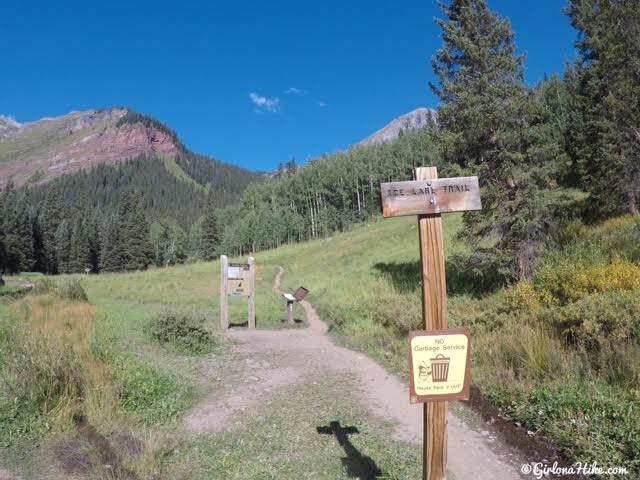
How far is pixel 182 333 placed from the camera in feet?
32.3

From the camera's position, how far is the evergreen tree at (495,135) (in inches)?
532

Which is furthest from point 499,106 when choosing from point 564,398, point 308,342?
point 564,398

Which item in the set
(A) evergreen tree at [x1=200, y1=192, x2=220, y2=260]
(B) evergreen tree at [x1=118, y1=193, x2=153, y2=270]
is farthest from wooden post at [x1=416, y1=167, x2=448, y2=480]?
(A) evergreen tree at [x1=200, y1=192, x2=220, y2=260]

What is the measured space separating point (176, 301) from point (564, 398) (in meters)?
19.1

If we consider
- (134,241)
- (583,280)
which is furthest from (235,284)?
(134,241)

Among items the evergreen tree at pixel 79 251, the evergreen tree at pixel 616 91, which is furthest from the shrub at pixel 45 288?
the evergreen tree at pixel 79 251

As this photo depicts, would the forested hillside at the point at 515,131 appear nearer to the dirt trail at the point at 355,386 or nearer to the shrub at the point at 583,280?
the shrub at the point at 583,280

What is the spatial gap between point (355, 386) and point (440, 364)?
434cm

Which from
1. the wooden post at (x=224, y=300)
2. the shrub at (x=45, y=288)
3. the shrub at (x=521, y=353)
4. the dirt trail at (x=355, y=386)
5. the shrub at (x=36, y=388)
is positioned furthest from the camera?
the shrub at (x=45, y=288)

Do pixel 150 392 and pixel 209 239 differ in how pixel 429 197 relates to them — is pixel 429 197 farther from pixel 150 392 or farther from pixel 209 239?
pixel 209 239

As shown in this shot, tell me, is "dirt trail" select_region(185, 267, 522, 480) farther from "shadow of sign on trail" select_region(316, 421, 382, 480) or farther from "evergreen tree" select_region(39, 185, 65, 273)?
Answer: "evergreen tree" select_region(39, 185, 65, 273)

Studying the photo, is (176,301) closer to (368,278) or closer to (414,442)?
(368,278)

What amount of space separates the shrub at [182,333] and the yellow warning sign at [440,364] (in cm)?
723

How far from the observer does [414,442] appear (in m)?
5.00
